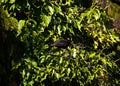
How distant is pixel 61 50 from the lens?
401 cm

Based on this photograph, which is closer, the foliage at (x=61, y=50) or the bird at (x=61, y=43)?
the foliage at (x=61, y=50)

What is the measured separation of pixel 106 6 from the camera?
16.5 ft

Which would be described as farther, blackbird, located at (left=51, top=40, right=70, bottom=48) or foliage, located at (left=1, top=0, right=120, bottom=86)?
blackbird, located at (left=51, top=40, right=70, bottom=48)

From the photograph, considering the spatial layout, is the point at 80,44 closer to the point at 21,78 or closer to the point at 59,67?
the point at 59,67

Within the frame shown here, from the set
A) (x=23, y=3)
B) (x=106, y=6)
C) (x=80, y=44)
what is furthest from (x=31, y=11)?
(x=106, y=6)

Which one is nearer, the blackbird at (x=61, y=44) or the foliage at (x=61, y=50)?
the foliage at (x=61, y=50)

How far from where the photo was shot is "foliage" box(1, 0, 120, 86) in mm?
3818

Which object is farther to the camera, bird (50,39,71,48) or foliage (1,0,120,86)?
bird (50,39,71,48)

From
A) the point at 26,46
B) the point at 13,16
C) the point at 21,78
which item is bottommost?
the point at 21,78

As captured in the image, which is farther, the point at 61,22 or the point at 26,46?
the point at 61,22

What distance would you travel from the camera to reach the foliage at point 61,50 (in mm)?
3818

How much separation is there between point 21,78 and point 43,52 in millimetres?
436

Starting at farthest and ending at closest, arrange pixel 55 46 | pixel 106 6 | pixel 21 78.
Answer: pixel 106 6
pixel 55 46
pixel 21 78

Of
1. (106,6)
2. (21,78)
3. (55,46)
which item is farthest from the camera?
(106,6)
